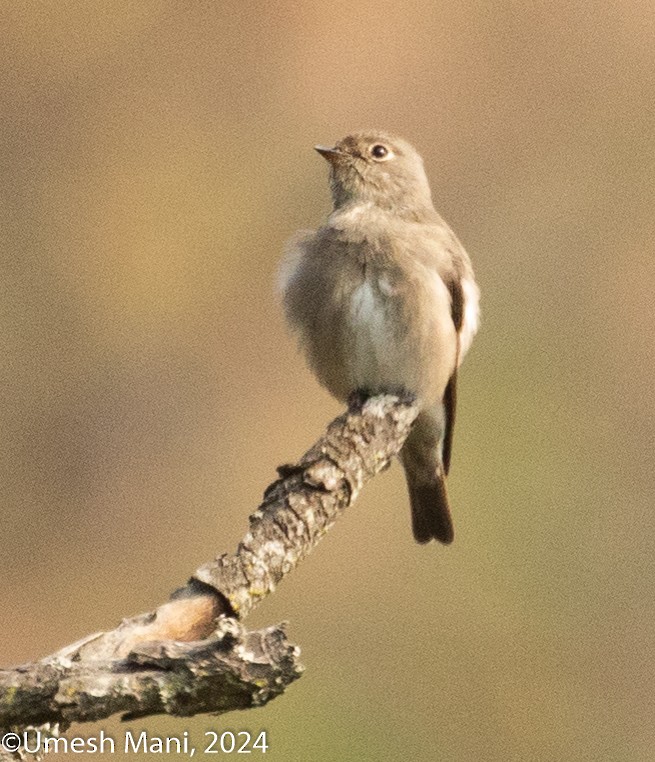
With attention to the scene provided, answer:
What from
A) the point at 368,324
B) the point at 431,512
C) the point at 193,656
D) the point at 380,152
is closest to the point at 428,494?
the point at 431,512

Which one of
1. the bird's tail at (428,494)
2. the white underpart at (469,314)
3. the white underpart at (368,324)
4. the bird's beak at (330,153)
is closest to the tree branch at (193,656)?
the white underpart at (368,324)

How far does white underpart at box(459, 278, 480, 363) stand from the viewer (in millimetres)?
4168

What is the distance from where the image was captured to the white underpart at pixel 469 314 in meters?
4.17

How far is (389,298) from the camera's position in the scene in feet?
12.8

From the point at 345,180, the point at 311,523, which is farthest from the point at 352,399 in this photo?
the point at 311,523

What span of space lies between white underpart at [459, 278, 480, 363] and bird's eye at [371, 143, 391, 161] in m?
0.60

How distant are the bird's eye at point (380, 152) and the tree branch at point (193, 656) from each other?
2165 mm

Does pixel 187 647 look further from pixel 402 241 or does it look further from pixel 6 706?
pixel 402 241

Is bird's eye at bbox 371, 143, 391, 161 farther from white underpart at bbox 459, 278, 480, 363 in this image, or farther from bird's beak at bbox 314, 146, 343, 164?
white underpart at bbox 459, 278, 480, 363

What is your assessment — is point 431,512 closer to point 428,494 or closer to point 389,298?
point 428,494

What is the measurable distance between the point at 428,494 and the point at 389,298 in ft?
2.93

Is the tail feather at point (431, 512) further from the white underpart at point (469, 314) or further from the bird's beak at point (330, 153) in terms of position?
the bird's beak at point (330, 153)

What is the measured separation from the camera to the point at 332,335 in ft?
13.1

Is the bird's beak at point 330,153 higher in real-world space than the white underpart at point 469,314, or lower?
higher
